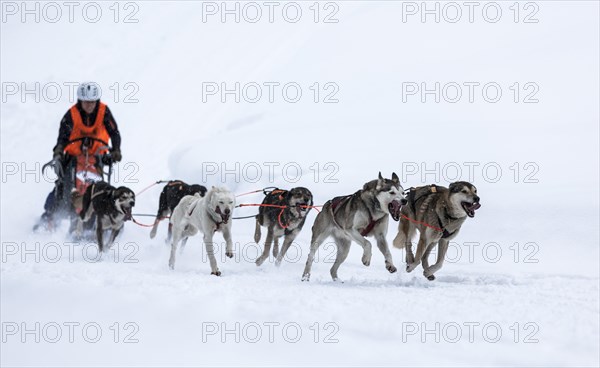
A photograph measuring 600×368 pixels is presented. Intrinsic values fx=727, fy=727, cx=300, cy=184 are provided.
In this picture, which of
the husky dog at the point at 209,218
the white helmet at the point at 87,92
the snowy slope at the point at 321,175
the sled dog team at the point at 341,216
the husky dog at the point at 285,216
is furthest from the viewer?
the white helmet at the point at 87,92

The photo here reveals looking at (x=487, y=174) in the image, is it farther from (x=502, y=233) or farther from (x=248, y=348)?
(x=248, y=348)

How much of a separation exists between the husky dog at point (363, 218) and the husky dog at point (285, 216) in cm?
65

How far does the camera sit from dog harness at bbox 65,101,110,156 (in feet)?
23.2

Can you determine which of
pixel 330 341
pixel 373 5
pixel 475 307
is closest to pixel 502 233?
pixel 475 307

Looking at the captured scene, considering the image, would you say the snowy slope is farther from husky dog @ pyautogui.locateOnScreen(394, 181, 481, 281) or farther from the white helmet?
the white helmet

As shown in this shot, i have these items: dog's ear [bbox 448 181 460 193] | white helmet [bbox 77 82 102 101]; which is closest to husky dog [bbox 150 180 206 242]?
white helmet [bbox 77 82 102 101]

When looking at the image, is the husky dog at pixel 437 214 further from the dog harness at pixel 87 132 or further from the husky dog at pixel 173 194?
the dog harness at pixel 87 132

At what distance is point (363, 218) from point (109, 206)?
2395 mm

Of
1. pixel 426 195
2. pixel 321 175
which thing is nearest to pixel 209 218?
pixel 426 195

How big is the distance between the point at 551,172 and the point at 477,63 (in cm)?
565

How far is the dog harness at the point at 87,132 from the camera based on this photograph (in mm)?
7078

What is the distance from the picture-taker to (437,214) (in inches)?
214

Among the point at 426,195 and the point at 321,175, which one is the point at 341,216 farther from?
the point at 321,175

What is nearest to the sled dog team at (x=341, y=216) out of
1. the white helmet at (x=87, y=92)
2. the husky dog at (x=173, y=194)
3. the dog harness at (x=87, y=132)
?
the husky dog at (x=173, y=194)
